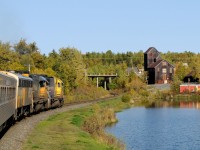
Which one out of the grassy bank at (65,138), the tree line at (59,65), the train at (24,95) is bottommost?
the grassy bank at (65,138)

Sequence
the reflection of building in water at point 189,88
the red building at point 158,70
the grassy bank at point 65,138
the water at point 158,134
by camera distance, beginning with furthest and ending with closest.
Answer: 1. the red building at point 158,70
2. the reflection of building in water at point 189,88
3. the water at point 158,134
4. the grassy bank at point 65,138

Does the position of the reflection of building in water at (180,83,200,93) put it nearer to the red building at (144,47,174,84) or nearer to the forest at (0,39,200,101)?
the forest at (0,39,200,101)

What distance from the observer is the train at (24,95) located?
2522 cm

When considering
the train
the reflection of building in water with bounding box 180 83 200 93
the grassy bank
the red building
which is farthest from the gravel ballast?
the red building

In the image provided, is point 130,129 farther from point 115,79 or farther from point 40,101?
point 115,79

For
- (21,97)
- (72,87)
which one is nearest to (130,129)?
(21,97)

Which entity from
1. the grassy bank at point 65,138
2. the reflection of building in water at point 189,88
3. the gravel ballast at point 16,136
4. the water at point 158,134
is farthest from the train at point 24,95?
the reflection of building in water at point 189,88

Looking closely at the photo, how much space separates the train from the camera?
2522 cm

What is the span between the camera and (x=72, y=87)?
9406 cm

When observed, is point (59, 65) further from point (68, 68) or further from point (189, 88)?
point (189, 88)

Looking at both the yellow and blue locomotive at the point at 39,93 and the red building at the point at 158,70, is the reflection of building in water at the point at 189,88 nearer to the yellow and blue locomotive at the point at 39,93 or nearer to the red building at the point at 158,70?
the red building at the point at 158,70

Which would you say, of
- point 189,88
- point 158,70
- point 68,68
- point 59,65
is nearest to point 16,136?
point 68,68

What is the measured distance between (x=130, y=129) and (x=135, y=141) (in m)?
9.38

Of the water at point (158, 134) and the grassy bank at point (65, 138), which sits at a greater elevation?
the grassy bank at point (65, 138)
